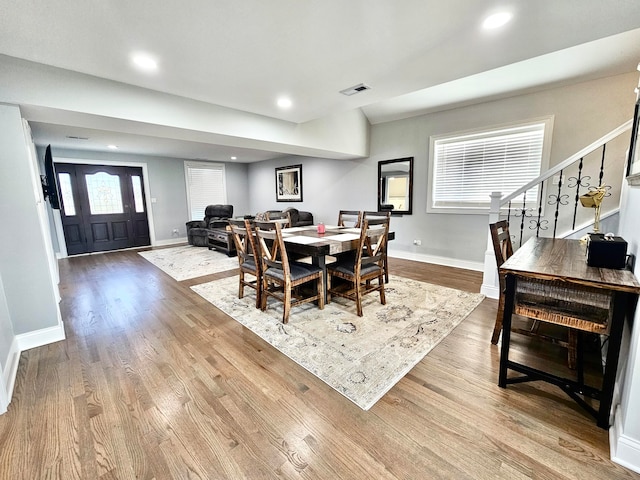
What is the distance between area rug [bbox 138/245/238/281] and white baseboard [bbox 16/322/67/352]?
1.74m

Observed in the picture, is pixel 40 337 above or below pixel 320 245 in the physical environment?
below

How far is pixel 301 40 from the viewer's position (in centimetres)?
186

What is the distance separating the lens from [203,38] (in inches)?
71.0

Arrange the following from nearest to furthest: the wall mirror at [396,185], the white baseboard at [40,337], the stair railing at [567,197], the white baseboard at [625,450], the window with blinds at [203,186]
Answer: the white baseboard at [625,450], the white baseboard at [40,337], the stair railing at [567,197], the wall mirror at [396,185], the window with blinds at [203,186]

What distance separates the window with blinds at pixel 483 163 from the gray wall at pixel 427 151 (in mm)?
136

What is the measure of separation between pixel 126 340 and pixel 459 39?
3.57 m

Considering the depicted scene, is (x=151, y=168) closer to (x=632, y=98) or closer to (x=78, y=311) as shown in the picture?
(x=78, y=311)

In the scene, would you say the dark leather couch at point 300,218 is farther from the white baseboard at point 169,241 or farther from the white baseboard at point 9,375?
the white baseboard at point 9,375

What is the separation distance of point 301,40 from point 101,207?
6646 mm

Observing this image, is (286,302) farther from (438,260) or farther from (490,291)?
(438,260)

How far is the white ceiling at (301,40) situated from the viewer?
1.52m

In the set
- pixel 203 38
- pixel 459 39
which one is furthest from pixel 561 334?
pixel 203 38

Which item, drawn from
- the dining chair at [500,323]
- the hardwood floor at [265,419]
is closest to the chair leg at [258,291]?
the hardwood floor at [265,419]

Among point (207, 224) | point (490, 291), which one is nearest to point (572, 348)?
point (490, 291)
